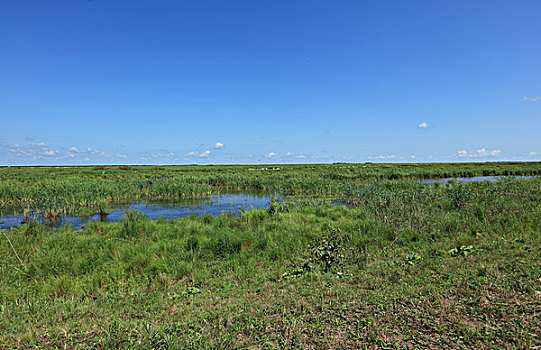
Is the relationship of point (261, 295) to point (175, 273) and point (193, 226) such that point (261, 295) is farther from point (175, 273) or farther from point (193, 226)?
point (193, 226)

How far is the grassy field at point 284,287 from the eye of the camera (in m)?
3.57

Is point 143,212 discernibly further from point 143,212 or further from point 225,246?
point 225,246

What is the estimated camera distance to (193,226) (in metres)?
9.98

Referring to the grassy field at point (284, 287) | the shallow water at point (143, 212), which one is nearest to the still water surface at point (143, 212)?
the shallow water at point (143, 212)

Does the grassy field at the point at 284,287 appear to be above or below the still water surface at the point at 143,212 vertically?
above

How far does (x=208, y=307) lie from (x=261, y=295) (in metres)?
0.97

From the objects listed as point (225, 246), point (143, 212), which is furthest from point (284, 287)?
point (143, 212)

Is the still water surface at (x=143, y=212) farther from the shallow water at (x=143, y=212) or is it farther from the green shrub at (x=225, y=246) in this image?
the green shrub at (x=225, y=246)

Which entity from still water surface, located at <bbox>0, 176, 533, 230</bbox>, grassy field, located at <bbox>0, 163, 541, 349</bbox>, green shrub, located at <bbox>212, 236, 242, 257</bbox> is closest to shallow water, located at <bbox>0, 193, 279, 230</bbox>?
still water surface, located at <bbox>0, 176, 533, 230</bbox>

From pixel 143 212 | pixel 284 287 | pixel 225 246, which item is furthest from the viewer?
pixel 143 212

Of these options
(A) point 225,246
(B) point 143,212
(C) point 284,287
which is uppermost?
(A) point 225,246

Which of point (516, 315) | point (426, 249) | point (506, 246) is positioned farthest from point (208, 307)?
point (506, 246)

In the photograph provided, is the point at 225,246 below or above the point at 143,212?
above

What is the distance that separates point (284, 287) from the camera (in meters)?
5.21
